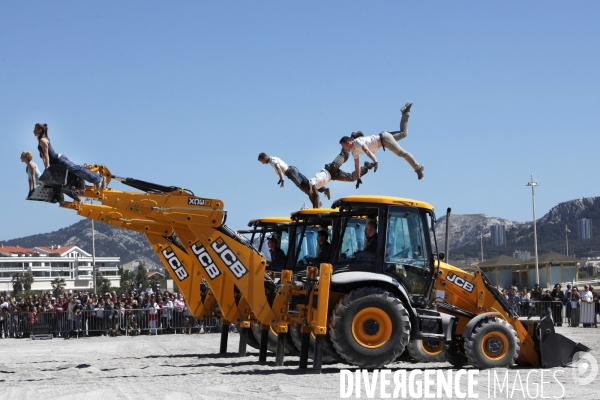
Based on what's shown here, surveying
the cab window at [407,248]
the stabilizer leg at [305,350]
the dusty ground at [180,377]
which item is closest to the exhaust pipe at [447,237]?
the cab window at [407,248]

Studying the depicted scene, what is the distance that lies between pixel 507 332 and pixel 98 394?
22.1ft

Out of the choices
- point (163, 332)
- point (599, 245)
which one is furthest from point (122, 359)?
point (599, 245)

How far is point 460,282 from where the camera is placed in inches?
580

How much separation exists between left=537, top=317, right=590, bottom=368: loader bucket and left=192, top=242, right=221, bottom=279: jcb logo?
18.7 ft

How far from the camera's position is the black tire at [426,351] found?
15.6 metres

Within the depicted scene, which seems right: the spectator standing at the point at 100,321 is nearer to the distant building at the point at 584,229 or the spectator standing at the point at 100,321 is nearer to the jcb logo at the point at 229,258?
the jcb logo at the point at 229,258

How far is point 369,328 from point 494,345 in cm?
229

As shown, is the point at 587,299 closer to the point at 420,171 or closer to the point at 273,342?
→ the point at 273,342

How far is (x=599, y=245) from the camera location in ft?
576

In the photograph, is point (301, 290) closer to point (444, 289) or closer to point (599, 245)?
point (444, 289)

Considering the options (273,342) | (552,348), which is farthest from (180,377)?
(552,348)

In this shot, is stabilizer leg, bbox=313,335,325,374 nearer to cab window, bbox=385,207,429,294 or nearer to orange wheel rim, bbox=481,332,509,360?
cab window, bbox=385,207,429,294

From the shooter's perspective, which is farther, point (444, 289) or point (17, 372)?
point (17, 372)

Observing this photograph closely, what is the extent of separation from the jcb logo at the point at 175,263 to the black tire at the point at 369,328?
553 cm
